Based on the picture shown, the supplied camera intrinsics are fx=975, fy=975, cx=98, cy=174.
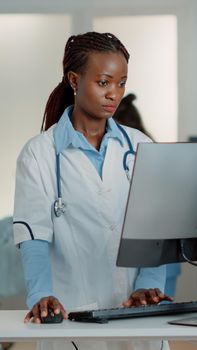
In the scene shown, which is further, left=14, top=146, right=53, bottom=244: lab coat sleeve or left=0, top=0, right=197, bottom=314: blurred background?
left=0, top=0, right=197, bottom=314: blurred background

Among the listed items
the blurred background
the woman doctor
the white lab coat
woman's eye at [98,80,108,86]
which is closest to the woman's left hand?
the woman doctor

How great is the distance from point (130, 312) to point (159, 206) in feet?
0.77

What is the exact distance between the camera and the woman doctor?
2.29 meters

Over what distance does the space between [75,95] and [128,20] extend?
2.85 m

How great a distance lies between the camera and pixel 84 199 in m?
2.34

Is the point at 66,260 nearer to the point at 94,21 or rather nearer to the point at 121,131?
the point at 121,131

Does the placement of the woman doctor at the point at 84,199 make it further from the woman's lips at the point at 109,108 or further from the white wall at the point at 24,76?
the white wall at the point at 24,76

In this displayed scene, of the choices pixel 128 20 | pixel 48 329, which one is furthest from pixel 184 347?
pixel 48 329

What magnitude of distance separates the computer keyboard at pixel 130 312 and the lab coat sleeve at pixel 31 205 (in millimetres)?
268

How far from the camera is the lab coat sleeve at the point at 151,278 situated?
7.54ft

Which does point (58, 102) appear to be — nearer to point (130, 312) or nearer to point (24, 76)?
point (130, 312)

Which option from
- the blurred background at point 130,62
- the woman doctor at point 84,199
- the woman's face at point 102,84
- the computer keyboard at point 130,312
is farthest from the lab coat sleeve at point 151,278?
the blurred background at point 130,62

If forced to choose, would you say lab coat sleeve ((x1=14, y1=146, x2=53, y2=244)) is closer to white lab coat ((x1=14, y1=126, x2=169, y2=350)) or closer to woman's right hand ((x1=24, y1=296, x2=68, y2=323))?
white lab coat ((x1=14, y1=126, x2=169, y2=350))

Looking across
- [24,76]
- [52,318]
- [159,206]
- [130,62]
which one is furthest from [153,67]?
[52,318]
